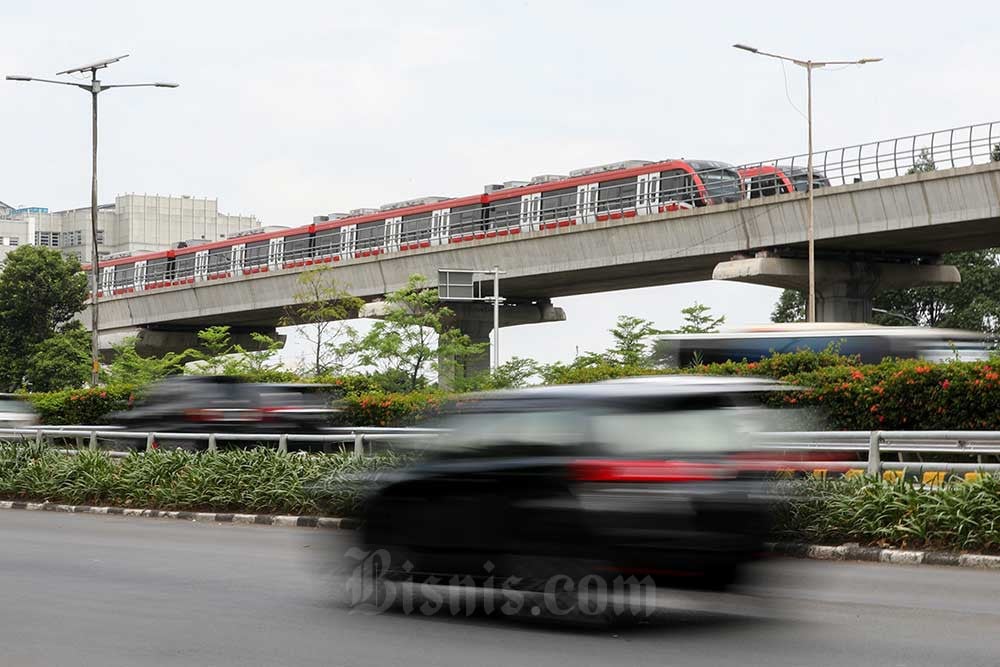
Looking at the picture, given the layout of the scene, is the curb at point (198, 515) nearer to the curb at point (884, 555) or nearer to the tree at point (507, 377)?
the curb at point (884, 555)

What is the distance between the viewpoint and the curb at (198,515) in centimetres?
1772

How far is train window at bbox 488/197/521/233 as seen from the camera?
2115 inches

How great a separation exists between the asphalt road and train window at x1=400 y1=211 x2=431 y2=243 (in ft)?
147

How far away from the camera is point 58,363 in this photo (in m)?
65.2

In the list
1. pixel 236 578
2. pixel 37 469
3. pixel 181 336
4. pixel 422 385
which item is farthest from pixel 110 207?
pixel 236 578

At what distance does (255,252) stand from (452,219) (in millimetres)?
13499

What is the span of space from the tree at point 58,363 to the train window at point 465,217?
1920cm

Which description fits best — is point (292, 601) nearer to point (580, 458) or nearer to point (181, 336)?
point (580, 458)

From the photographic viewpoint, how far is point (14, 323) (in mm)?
69312

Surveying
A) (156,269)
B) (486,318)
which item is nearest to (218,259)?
(156,269)

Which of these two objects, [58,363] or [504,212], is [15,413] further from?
[58,363]

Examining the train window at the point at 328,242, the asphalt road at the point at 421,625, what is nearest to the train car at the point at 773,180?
the train window at the point at 328,242

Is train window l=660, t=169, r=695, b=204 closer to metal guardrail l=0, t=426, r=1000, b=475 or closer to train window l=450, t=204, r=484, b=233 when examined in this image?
train window l=450, t=204, r=484, b=233

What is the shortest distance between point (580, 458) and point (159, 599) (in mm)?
3612
